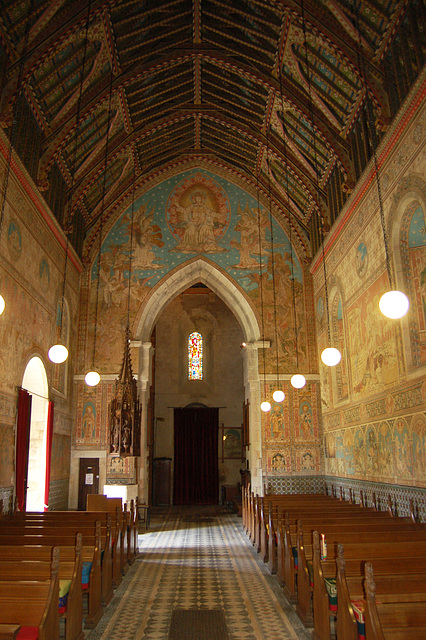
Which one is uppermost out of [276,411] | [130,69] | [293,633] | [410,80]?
[130,69]

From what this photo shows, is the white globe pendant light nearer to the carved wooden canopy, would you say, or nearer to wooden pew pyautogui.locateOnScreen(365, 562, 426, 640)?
the carved wooden canopy

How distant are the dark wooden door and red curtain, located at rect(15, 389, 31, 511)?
15.4 ft

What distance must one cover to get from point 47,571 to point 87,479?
11605 millimetres

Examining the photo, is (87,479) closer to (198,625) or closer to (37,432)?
(37,432)

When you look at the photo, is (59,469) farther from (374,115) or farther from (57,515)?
(374,115)

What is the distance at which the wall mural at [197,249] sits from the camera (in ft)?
57.2

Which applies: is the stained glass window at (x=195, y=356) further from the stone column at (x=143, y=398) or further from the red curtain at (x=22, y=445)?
the red curtain at (x=22, y=445)

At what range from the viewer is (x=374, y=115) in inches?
426

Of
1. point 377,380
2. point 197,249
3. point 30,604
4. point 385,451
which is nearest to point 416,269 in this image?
point 377,380

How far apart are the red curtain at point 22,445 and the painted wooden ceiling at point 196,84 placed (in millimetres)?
5269

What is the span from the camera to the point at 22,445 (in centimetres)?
1130

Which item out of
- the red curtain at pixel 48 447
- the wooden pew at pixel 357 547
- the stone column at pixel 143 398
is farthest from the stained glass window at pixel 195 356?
the wooden pew at pixel 357 547

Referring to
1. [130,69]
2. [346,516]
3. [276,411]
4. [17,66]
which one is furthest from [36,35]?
[276,411]

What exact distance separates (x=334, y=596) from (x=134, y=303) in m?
13.2
